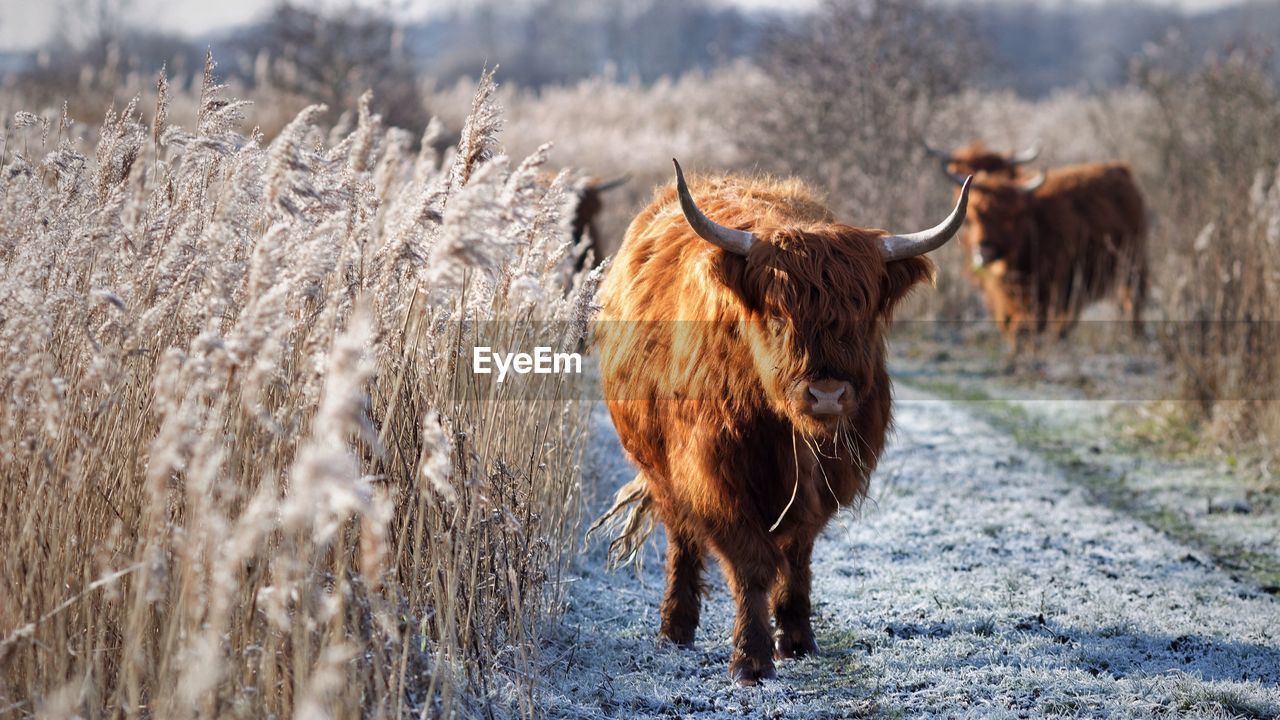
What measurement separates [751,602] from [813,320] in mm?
943

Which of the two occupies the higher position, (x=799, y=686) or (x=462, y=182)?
(x=462, y=182)

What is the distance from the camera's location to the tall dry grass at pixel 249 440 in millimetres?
2117

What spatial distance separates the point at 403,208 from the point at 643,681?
1.74 m

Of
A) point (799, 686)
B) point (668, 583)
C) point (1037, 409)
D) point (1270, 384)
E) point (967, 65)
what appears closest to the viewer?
point (799, 686)

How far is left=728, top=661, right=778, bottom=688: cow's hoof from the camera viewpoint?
363 centimetres

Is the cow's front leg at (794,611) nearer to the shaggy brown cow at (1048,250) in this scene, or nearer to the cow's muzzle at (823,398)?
the cow's muzzle at (823,398)

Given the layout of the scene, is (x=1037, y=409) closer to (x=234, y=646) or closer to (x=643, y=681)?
(x=643, y=681)

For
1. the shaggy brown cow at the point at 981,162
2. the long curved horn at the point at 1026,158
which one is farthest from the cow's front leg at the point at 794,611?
the long curved horn at the point at 1026,158

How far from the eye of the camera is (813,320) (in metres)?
3.30

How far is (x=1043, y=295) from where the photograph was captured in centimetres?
1081

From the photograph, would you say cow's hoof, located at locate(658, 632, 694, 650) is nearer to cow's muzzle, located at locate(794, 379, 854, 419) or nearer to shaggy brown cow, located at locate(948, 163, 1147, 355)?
cow's muzzle, located at locate(794, 379, 854, 419)

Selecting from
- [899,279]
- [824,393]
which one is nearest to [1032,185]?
[899,279]

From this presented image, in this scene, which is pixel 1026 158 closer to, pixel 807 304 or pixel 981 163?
pixel 981 163

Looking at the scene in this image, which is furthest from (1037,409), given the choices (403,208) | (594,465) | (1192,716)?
(403,208)
